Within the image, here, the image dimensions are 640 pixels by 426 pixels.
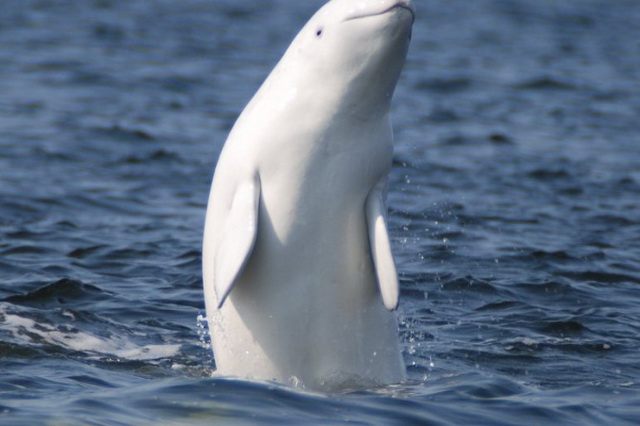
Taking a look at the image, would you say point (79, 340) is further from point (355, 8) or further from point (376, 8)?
point (376, 8)

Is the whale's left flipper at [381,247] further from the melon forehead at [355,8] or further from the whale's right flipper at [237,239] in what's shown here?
the melon forehead at [355,8]

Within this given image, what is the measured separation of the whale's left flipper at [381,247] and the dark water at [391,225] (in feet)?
2.30

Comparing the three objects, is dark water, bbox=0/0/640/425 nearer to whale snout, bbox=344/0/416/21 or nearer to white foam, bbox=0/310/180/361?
white foam, bbox=0/310/180/361

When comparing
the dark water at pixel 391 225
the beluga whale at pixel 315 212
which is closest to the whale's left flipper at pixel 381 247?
the beluga whale at pixel 315 212

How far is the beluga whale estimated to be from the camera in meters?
7.61

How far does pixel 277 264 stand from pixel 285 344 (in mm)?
574

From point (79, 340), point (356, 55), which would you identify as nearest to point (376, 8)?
point (356, 55)

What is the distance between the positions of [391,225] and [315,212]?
7165 mm

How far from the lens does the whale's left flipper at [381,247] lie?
25.1 ft

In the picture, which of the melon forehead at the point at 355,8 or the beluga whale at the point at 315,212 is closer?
the melon forehead at the point at 355,8

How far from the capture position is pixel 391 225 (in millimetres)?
14891

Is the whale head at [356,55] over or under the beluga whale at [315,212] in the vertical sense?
over

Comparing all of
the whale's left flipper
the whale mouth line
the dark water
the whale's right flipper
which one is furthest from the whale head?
the dark water

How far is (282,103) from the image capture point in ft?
25.5
